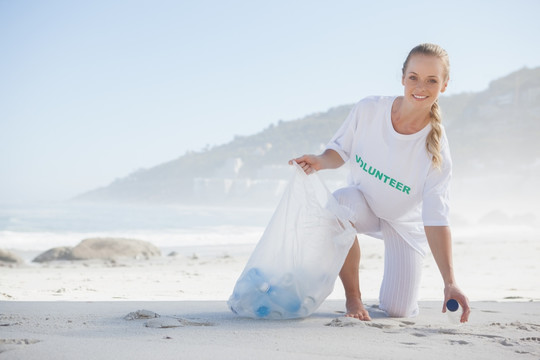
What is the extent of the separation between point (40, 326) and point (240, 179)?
2105 inches

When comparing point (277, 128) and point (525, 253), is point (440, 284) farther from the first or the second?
point (277, 128)

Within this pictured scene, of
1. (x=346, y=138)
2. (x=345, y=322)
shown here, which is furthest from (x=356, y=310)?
(x=346, y=138)

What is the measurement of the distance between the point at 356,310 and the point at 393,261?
45cm

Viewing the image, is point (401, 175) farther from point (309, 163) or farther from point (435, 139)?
point (309, 163)

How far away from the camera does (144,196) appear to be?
49219 millimetres

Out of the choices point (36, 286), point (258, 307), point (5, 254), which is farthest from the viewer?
point (5, 254)

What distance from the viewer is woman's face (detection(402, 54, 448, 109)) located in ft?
7.63

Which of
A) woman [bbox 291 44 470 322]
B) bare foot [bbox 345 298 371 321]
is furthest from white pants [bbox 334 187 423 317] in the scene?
bare foot [bbox 345 298 371 321]

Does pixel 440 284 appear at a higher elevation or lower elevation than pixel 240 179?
lower

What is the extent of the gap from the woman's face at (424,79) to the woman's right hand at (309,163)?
52 cm

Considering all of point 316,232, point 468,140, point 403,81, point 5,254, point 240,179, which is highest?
point 468,140

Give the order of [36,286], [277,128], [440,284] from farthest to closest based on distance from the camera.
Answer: [277,128] < [440,284] < [36,286]

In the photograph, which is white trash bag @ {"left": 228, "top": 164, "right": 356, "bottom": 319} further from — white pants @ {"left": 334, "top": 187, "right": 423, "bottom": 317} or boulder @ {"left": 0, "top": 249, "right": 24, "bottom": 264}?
boulder @ {"left": 0, "top": 249, "right": 24, "bottom": 264}

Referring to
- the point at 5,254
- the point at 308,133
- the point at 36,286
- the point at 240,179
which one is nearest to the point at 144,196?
the point at 240,179
